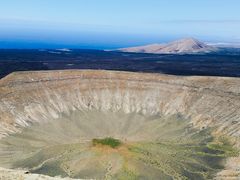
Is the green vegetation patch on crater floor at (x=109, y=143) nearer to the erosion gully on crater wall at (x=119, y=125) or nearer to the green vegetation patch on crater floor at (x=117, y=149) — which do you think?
the green vegetation patch on crater floor at (x=117, y=149)

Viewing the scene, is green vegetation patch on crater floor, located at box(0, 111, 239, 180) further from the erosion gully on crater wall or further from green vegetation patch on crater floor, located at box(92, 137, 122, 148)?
the erosion gully on crater wall

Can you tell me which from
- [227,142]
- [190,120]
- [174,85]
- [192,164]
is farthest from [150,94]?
[192,164]

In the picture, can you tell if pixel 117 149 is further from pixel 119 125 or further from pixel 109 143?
pixel 119 125

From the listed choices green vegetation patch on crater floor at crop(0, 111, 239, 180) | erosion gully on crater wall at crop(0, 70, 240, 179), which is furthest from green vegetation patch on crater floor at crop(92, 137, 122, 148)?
erosion gully on crater wall at crop(0, 70, 240, 179)

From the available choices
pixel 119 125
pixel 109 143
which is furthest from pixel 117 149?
pixel 119 125

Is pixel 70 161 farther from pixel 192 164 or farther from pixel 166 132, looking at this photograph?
pixel 166 132

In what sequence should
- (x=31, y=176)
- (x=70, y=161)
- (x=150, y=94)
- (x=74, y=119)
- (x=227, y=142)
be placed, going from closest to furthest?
(x=31, y=176) < (x=70, y=161) < (x=227, y=142) < (x=74, y=119) < (x=150, y=94)

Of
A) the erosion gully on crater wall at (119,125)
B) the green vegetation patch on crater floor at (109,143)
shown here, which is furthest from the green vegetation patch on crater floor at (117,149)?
the erosion gully on crater wall at (119,125)
